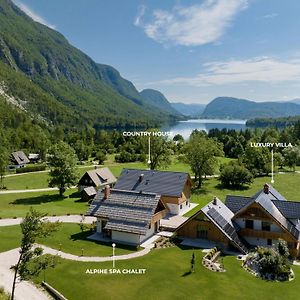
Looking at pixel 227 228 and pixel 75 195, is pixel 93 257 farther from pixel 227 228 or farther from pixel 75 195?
pixel 75 195

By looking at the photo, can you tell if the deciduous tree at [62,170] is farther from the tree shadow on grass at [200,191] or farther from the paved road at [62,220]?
the tree shadow on grass at [200,191]

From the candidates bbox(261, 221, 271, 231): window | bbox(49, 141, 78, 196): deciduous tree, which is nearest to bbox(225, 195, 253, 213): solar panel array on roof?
bbox(261, 221, 271, 231): window

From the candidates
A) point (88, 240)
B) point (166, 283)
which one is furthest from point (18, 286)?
point (88, 240)

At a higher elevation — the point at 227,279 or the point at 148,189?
the point at 148,189

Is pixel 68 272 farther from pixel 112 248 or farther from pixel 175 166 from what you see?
pixel 175 166

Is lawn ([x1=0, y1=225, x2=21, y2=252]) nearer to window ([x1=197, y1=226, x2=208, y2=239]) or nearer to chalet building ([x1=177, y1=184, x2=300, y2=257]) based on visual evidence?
chalet building ([x1=177, y1=184, x2=300, y2=257])

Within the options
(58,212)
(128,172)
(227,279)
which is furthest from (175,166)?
(227,279)
